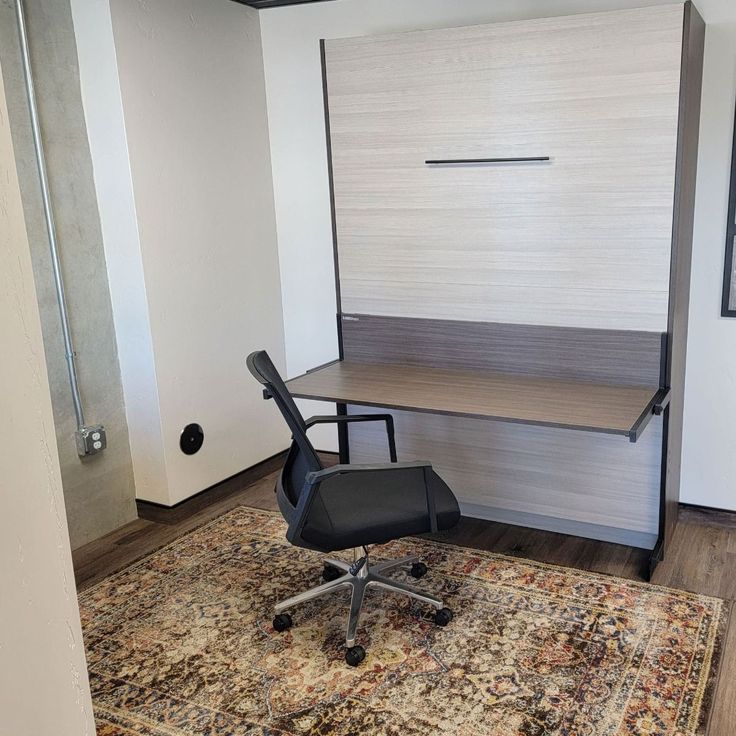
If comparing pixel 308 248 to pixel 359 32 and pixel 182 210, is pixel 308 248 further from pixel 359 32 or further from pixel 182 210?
pixel 359 32

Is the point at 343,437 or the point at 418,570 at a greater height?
the point at 343,437

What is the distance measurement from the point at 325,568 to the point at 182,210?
1.78m

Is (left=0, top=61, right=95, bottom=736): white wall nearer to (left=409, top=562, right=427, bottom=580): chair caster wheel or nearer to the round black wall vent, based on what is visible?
(left=409, top=562, right=427, bottom=580): chair caster wheel

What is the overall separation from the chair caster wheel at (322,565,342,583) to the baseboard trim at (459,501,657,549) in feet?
2.63

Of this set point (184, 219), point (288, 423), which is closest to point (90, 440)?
point (184, 219)

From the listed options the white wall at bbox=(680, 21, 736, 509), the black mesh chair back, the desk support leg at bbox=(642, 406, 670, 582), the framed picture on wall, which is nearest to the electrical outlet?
the black mesh chair back

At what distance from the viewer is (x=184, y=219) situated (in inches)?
142

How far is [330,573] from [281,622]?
372 mm

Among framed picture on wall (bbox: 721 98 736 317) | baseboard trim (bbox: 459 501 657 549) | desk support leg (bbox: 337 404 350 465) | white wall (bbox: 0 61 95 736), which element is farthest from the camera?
desk support leg (bbox: 337 404 350 465)

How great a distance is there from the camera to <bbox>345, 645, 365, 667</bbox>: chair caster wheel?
2.44m

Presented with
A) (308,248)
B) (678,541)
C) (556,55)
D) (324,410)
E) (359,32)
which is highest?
(359,32)

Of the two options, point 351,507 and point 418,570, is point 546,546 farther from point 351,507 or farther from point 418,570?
point 351,507

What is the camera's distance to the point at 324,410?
420 centimetres

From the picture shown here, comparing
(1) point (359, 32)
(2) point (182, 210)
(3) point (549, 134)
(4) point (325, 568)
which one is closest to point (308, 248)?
(2) point (182, 210)
